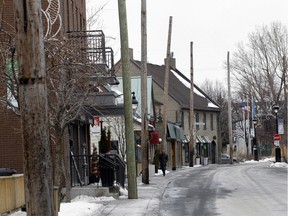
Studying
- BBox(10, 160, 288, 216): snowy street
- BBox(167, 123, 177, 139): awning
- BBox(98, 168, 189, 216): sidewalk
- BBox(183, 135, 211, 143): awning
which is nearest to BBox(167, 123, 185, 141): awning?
BBox(167, 123, 177, 139): awning

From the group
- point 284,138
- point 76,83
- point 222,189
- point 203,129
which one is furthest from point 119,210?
point 203,129

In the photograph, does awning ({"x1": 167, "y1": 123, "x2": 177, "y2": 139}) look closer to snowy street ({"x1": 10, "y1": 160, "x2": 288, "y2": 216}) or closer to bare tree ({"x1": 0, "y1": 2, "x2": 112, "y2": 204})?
snowy street ({"x1": 10, "y1": 160, "x2": 288, "y2": 216})

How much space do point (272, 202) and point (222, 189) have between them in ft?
21.1

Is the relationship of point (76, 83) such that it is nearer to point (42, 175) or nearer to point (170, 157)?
point (42, 175)

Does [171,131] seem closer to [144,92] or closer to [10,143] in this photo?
[144,92]

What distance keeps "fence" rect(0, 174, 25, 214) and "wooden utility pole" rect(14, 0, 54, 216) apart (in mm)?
7152

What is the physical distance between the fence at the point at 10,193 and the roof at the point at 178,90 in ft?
155

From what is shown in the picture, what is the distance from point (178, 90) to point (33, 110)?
63248 mm

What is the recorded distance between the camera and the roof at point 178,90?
66.0 metres

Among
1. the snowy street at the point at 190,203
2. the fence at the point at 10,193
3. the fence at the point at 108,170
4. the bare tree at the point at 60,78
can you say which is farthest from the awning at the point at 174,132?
the bare tree at the point at 60,78

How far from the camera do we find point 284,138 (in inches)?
2468

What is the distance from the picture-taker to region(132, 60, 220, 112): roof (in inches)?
2598

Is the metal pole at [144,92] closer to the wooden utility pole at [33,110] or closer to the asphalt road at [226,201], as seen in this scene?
the asphalt road at [226,201]

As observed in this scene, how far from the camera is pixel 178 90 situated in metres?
70.4
